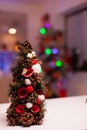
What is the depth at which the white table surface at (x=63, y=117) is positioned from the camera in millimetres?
954

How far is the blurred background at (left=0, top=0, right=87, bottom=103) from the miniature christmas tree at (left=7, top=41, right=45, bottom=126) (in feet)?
8.69

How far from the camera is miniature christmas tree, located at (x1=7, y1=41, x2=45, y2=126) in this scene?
0.97 meters

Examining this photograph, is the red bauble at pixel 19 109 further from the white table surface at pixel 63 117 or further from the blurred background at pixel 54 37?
the blurred background at pixel 54 37

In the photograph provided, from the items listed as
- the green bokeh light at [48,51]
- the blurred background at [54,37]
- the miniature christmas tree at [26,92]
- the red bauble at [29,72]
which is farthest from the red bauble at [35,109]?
the green bokeh light at [48,51]

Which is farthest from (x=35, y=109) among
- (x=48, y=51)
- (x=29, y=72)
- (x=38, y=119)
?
(x=48, y=51)

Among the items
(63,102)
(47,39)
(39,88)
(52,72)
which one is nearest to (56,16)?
(47,39)

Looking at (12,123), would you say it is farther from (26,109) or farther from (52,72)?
(52,72)

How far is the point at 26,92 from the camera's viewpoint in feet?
3.19

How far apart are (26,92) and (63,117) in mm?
267

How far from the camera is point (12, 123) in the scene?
38.7 inches

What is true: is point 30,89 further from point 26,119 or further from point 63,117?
point 63,117

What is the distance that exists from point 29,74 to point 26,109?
0.15m

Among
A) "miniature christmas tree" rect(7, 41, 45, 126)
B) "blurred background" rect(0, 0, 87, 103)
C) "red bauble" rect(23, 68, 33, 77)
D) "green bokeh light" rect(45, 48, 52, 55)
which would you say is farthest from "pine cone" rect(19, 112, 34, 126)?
"green bokeh light" rect(45, 48, 52, 55)

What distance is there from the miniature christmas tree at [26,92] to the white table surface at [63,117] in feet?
0.14
